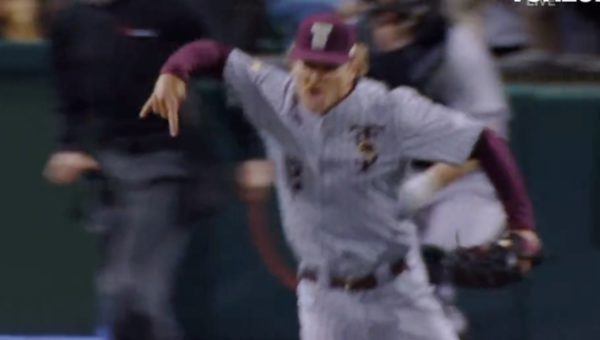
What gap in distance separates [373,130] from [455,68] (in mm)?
1521

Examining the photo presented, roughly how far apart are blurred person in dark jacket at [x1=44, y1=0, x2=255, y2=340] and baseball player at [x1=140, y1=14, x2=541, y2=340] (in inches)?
51.8

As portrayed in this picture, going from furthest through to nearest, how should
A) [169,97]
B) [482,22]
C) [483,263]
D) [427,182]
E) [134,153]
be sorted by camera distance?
1. [482,22]
2. [134,153]
3. [483,263]
4. [427,182]
5. [169,97]

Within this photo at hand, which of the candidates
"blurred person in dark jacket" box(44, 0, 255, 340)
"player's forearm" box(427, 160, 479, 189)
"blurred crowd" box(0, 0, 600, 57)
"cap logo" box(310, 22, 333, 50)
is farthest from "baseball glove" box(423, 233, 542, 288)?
"blurred crowd" box(0, 0, 600, 57)

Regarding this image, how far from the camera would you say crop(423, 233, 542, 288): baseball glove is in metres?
5.69

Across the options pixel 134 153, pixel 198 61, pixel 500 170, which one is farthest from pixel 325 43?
pixel 134 153

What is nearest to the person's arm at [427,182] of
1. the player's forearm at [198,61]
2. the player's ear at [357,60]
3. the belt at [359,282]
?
the belt at [359,282]

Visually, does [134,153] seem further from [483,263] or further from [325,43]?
[325,43]

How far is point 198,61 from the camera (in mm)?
5770

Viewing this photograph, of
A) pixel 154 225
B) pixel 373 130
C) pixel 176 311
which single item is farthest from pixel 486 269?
pixel 176 311

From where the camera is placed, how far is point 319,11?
27.6 ft

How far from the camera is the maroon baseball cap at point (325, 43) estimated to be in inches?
219

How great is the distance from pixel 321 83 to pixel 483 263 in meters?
1.03

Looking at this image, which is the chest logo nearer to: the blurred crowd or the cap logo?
the cap logo

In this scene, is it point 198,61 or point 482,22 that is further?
point 482,22
